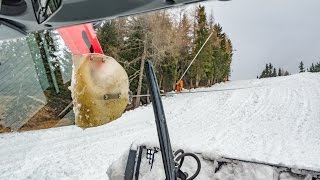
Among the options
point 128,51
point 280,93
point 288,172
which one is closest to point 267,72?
point 280,93

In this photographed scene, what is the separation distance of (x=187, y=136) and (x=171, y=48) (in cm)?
815

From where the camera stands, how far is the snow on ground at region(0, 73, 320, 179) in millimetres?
9531

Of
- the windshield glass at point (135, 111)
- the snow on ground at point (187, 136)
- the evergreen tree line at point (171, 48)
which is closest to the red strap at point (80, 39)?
the windshield glass at point (135, 111)

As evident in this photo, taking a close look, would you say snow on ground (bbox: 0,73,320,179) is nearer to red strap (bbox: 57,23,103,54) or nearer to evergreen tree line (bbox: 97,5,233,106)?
evergreen tree line (bbox: 97,5,233,106)

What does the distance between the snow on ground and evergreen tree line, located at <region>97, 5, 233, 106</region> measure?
178cm

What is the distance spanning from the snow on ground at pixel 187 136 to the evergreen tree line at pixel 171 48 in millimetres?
1778

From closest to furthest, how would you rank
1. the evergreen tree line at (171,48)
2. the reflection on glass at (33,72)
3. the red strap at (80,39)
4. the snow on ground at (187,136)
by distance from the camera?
the red strap at (80,39)
the reflection on glass at (33,72)
the snow on ground at (187,136)
the evergreen tree line at (171,48)

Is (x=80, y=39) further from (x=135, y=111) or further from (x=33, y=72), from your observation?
(x=135, y=111)

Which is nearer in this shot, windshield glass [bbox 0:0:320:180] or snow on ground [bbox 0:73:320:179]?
windshield glass [bbox 0:0:320:180]

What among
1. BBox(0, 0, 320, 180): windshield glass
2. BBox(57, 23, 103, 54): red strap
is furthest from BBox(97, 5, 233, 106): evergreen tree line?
BBox(57, 23, 103, 54): red strap

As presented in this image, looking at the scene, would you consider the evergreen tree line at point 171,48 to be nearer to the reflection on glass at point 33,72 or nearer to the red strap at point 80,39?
the reflection on glass at point 33,72

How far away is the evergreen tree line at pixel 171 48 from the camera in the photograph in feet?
41.5

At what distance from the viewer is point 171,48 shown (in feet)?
66.7

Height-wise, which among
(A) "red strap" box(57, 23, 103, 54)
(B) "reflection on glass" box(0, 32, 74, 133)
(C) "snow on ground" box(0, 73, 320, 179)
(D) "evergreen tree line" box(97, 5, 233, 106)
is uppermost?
(D) "evergreen tree line" box(97, 5, 233, 106)
